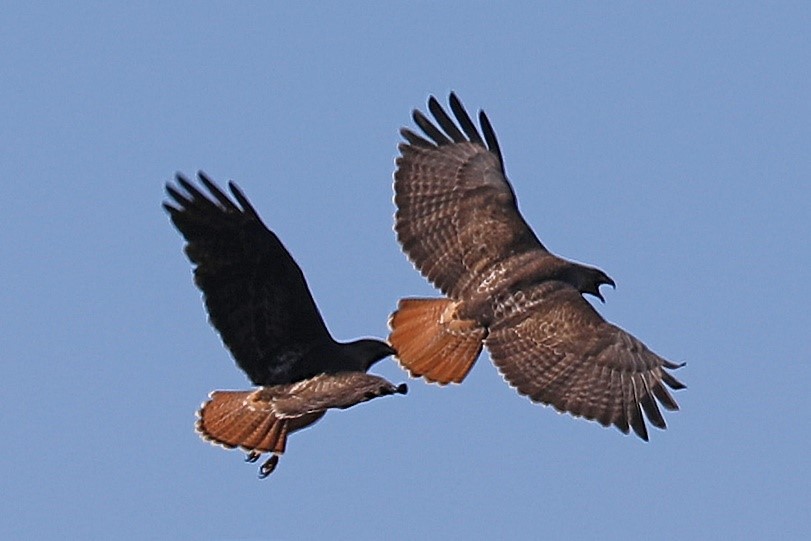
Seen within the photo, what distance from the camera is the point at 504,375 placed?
16.3 metres

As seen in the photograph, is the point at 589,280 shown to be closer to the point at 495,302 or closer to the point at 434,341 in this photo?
the point at 495,302

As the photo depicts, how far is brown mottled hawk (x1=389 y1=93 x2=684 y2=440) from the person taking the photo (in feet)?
53.0

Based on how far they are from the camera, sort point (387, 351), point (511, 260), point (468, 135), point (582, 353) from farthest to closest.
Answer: point (468, 135) < point (511, 260) < point (582, 353) < point (387, 351)

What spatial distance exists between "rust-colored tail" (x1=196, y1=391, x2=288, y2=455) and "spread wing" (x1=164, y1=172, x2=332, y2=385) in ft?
1.14

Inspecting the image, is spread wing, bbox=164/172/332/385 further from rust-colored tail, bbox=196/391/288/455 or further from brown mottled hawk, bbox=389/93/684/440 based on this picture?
brown mottled hawk, bbox=389/93/684/440

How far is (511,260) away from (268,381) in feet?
12.1

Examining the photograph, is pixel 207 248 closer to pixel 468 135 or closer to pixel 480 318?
pixel 480 318

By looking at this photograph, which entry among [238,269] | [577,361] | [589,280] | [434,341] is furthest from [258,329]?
[589,280]

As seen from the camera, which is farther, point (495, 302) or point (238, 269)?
point (495, 302)

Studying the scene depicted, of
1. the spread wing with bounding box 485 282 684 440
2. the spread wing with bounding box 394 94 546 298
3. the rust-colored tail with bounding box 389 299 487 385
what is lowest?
the spread wing with bounding box 485 282 684 440

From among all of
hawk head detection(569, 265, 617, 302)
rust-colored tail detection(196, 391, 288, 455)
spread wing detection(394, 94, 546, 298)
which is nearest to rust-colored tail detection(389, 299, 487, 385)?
spread wing detection(394, 94, 546, 298)

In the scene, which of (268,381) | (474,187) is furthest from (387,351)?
(474,187)

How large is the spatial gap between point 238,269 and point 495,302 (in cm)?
351

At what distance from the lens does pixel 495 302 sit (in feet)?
56.3
